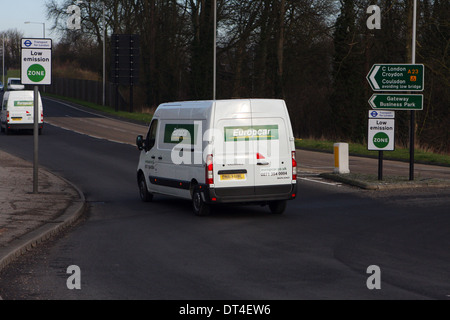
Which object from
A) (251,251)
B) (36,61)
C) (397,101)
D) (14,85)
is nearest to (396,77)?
(397,101)

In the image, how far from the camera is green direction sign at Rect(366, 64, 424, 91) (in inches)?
751

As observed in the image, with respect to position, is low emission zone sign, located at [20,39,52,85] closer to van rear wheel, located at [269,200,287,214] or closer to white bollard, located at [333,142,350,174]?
van rear wheel, located at [269,200,287,214]

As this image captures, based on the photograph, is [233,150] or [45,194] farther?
[45,194]

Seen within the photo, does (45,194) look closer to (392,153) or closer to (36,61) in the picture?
(36,61)

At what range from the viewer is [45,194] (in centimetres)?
1650

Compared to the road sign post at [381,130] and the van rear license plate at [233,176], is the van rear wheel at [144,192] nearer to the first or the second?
the van rear license plate at [233,176]

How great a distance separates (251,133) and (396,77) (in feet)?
22.8

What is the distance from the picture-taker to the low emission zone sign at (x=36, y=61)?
1605cm

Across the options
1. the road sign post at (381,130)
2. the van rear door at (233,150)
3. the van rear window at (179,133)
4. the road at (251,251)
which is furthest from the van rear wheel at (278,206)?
the road sign post at (381,130)

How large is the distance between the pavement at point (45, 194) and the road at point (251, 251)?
290 mm

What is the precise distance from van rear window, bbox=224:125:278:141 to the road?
146 centimetres

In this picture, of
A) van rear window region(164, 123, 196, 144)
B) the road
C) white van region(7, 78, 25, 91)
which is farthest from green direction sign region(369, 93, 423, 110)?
white van region(7, 78, 25, 91)
